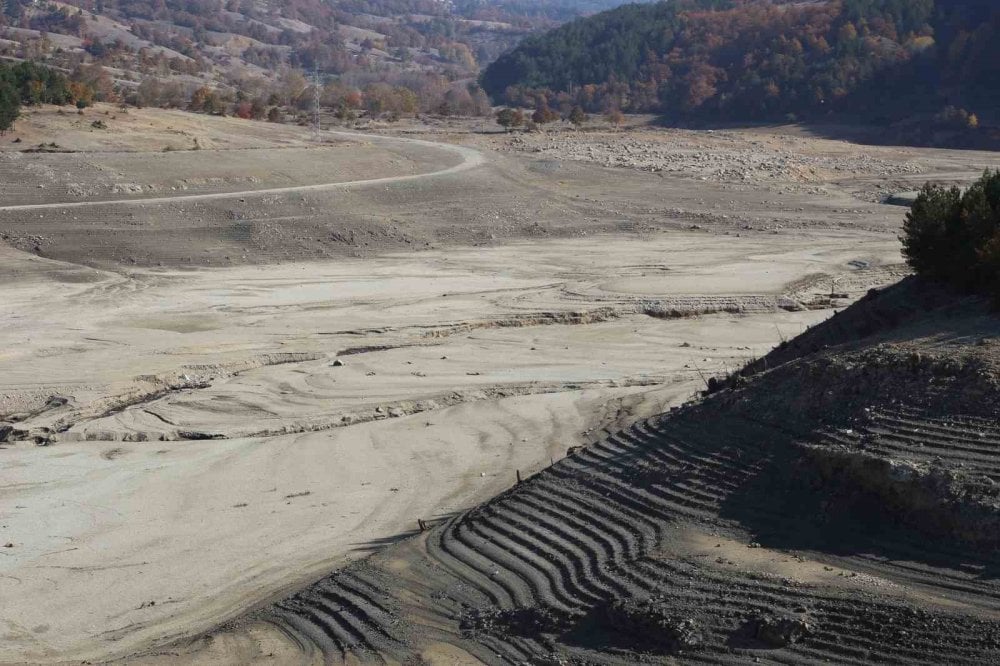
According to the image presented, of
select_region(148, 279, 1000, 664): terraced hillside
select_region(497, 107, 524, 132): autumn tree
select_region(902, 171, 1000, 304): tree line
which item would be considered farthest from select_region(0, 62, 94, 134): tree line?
select_region(148, 279, 1000, 664): terraced hillside

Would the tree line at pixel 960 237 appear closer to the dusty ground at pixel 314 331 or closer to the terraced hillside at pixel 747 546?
the terraced hillside at pixel 747 546

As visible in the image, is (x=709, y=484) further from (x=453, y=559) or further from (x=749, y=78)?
(x=749, y=78)

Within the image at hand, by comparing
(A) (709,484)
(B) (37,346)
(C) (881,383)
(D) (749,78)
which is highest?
(D) (749,78)

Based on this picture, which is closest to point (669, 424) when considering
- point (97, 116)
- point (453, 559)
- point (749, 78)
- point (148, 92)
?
point (453, 559)

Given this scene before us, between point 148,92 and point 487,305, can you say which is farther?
point 148,92

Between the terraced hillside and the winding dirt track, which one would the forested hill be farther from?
the terraced hillside

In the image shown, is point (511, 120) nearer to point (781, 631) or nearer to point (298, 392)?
point (298, 392)
